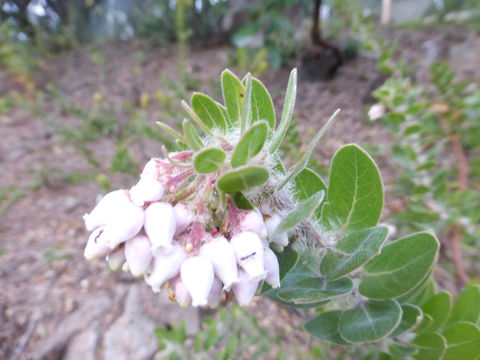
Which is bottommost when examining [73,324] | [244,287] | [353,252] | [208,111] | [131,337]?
[131,337]

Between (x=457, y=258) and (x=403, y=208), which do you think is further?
(x=403, y=208)

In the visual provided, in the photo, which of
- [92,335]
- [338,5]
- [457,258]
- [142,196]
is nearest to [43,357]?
[92,335]

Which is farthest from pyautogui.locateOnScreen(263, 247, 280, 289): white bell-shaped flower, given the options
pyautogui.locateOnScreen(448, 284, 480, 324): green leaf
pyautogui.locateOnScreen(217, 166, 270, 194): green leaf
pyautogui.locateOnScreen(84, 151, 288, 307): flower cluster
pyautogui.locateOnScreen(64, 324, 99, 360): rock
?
pyautogui.locateOnScreen(64, 324, 99, 360): rock

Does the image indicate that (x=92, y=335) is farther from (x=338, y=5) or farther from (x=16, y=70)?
(x=16, y=70)

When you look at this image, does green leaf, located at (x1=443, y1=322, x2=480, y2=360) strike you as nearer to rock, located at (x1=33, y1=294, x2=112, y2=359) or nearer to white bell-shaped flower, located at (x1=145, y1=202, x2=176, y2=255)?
white bell-shaped flower, located at (x1=145, y1=202, x2=176, y2=255)

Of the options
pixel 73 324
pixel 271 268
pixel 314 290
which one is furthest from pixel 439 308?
pixel 73 324

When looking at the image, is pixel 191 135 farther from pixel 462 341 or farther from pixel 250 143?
pixel 462 341
